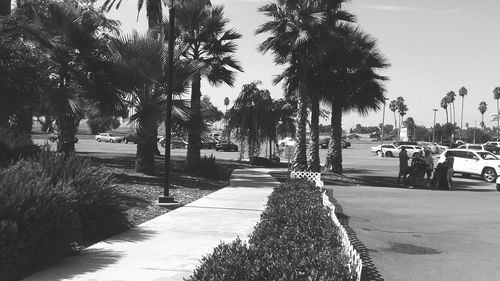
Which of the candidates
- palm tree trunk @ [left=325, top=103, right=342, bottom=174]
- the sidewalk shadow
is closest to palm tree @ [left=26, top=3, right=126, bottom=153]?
the sidewalk shadow

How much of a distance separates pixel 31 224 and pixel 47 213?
0.32 metres

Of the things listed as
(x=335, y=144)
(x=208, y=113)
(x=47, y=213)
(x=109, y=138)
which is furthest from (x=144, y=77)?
(x=109, y=138)

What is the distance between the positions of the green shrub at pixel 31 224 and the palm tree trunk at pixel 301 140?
16567mm

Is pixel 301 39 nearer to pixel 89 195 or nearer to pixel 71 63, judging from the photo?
pixel 71 63

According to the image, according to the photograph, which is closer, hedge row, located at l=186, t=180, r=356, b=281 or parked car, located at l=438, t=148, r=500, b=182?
hedge row, located at l=186, t=180, r=356, b=281

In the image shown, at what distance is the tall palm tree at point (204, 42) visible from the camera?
20.4m

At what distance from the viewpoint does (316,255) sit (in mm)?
4039

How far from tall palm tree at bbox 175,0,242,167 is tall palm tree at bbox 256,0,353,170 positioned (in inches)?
70.0

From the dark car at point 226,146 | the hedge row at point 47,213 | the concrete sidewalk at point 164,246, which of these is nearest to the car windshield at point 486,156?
the concrete sidewalk at point 164,246

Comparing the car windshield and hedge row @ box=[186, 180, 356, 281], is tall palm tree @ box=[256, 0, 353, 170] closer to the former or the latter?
the car windshield

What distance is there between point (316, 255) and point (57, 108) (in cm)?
1408

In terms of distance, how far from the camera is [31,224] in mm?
5512

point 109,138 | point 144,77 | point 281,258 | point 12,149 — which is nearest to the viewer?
point 281,258

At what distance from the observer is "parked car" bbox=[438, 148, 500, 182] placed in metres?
26.8
